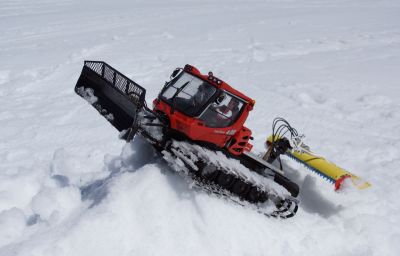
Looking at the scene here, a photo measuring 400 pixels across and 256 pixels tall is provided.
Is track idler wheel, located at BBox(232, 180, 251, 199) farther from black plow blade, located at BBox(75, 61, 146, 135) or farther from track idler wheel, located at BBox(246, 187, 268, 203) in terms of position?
black plow blade, located at BBox(75, 61, 146, 135)

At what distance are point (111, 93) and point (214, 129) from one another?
1.70 m

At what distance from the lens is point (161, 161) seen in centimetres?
568

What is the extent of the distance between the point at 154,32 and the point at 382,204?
47.3ft

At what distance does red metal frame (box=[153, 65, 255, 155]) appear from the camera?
5.48 meters

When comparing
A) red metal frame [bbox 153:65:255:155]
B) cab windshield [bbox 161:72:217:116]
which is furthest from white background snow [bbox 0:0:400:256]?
cab windshield [bbox 161:72:217:116]

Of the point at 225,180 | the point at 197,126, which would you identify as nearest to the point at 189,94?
the point at 197,126

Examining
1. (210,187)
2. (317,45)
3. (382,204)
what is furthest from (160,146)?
(317,45)

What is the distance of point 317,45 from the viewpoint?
53.8 ft

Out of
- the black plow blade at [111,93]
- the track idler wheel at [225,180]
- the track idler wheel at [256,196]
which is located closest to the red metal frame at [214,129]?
the black plow blade at [111,93]

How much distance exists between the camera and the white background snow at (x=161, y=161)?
16.0ft

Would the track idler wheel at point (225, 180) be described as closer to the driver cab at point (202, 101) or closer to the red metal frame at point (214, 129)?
the red metal frame at point (214, 129)

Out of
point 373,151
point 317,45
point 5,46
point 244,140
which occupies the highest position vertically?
point 317,45

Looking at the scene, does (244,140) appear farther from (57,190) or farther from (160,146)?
(57,190)

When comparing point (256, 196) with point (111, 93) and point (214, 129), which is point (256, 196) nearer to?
point (214, 129)
